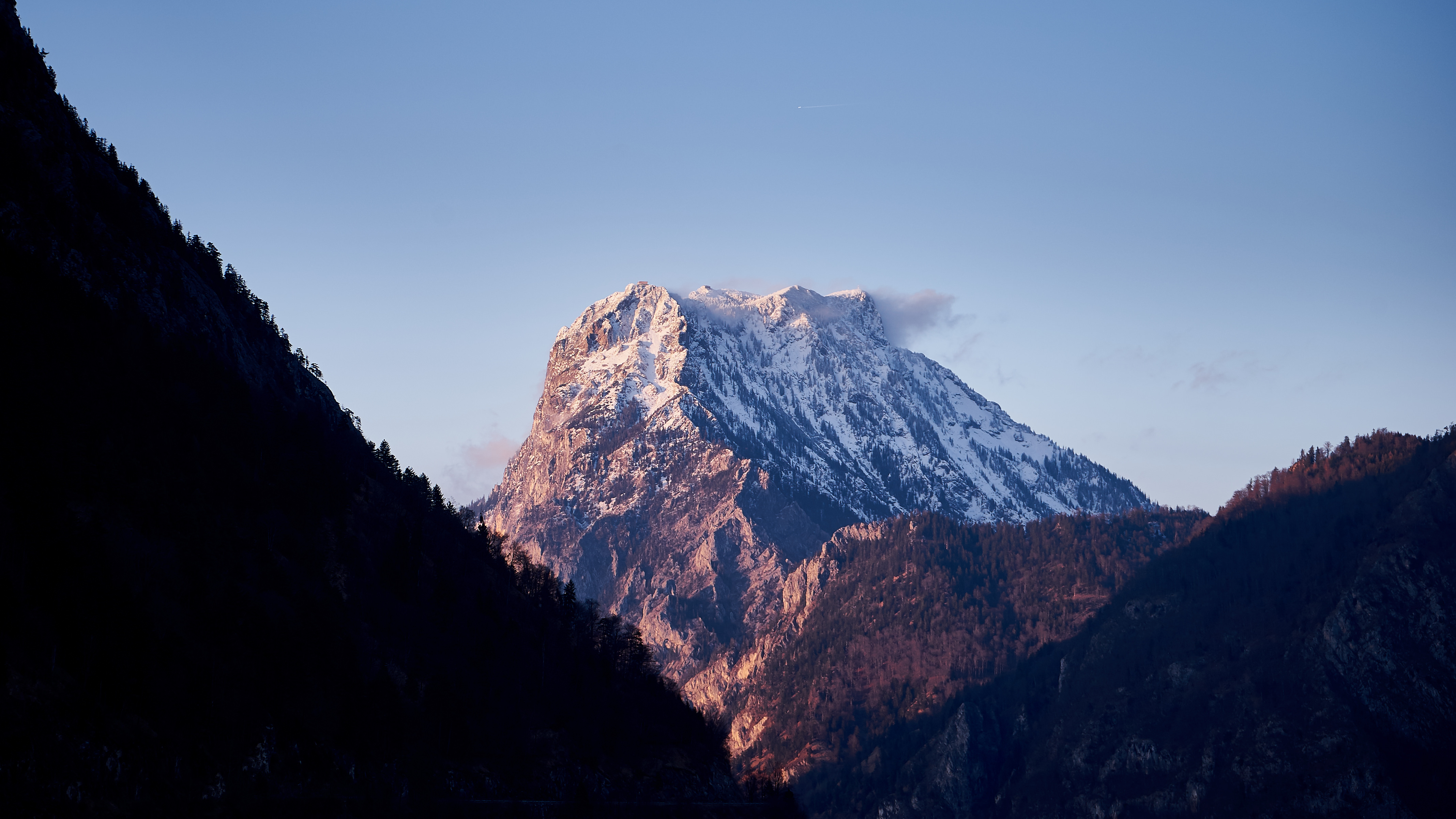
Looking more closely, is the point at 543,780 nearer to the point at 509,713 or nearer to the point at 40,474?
the point at 509,713

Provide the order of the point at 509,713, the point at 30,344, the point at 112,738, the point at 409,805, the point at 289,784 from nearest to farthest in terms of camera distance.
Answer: the point at 112,738 → the point at 289,784 → the point at 409,805 → the point at 30,344 → the point at 509,713

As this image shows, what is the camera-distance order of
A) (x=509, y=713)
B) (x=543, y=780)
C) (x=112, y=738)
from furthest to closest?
(x=509, y=713), (x=543, y=780), (x=112, y=738)

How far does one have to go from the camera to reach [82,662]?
134 meters

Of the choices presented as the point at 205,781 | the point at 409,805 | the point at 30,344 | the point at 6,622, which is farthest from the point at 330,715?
the point at 30,344

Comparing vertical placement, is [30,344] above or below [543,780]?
above

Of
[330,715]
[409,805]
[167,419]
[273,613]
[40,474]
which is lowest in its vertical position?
[409,805]

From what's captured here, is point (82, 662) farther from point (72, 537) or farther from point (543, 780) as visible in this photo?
point (543, 780)

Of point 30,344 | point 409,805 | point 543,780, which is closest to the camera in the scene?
point 409,805

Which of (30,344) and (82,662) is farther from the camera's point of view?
(30,344)

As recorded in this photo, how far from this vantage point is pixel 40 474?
153000 millimetres

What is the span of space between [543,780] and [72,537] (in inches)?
2812

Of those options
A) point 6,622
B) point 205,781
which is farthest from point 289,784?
point 6,622

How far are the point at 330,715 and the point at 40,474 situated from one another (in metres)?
45.9

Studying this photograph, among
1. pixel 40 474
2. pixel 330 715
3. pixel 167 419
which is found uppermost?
pixel 167 419
